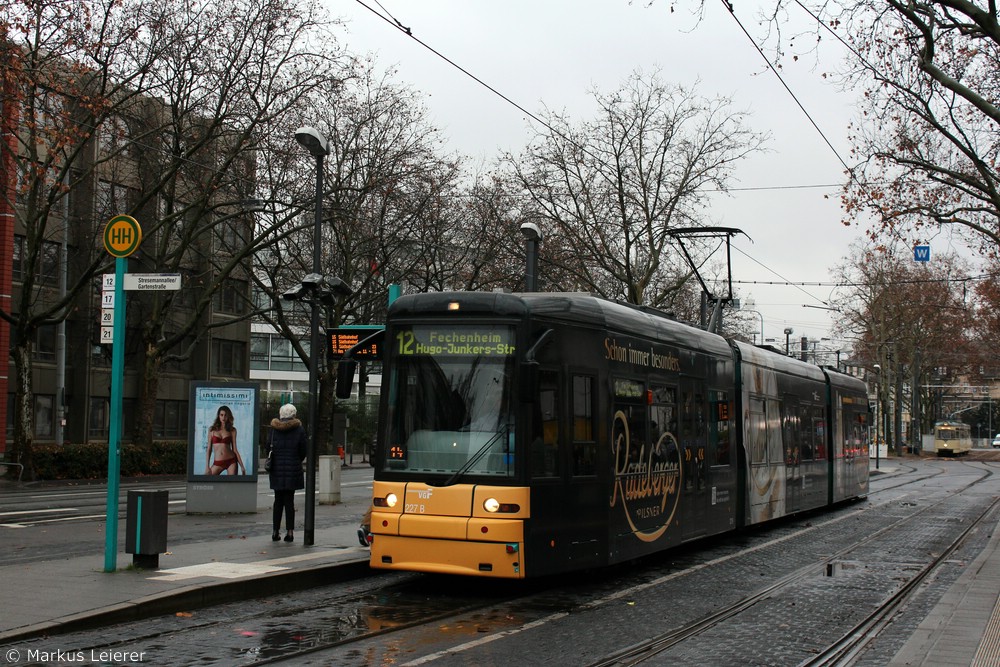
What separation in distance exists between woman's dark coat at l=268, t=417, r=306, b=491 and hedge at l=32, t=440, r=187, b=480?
1886 cm

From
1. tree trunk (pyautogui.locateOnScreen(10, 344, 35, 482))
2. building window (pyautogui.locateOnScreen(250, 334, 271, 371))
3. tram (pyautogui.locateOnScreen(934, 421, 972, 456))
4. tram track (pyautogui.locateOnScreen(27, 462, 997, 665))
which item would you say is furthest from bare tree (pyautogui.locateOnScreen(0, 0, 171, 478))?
tram (pyautogui.locateOnScreen(934, 421, 972, 456))

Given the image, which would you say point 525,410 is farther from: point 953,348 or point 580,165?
point 953,348

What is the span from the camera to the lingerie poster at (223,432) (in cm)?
1892

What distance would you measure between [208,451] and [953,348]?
69.8 meters

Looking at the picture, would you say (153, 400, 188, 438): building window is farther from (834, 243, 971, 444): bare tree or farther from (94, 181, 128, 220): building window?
(834, 243, 971, 444): bare tree

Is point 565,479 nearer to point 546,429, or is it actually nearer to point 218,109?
point 546,429

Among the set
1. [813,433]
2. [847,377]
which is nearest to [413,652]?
[813,433]

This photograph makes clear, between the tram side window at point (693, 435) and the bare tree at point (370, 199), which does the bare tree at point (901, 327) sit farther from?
the tram side window at point (693, 435)

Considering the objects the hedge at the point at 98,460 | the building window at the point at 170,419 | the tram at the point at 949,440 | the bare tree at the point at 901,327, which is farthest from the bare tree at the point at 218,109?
the tram at the point at 949,440

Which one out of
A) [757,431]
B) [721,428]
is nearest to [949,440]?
[757,431]

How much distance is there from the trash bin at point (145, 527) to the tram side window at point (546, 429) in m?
3.84

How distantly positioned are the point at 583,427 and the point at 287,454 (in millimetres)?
4658

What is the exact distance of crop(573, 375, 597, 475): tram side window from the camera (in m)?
11.6

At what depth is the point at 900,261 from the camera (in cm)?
6862
